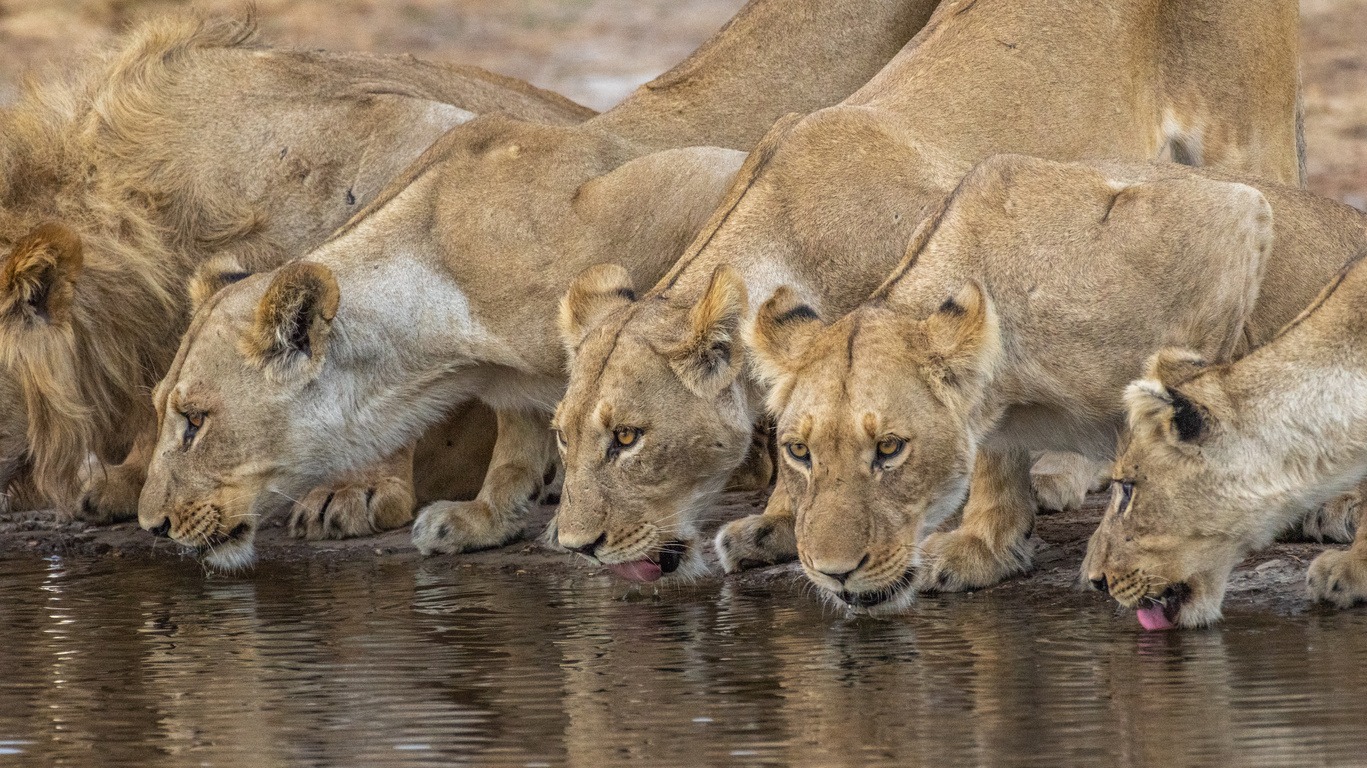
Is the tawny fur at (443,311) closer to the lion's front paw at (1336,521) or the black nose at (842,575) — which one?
the black nose at (842,575)

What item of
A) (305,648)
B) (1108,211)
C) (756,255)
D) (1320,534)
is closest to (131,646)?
(305,648)

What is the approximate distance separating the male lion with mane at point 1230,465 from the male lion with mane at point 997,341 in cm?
33

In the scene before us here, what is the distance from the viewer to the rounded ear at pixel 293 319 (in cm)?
→ 648

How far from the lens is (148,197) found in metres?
7.60

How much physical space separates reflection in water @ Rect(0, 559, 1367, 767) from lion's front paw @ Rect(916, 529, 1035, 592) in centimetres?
10

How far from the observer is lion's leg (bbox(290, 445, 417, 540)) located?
732 cm

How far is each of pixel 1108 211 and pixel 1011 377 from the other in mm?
553

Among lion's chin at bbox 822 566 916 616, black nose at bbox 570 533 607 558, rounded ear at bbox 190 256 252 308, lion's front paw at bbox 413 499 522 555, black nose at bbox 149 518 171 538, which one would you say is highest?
rounded ear at bbox 190 256 252 308

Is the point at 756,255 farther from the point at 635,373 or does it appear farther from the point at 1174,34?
the point at 1174,34

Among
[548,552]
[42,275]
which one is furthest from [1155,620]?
[42,275]

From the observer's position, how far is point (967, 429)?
548cm

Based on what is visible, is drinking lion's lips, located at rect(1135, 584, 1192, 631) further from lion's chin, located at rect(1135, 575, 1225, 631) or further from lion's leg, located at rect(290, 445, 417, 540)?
lion's leg, located at rect(290, 445, 417, 540)

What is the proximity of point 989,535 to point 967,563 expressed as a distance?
4.9 inches

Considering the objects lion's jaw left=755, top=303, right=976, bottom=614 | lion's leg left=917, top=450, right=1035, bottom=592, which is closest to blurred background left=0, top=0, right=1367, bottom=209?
lion's leg left=917, top=450, right=1035, bottom=592
